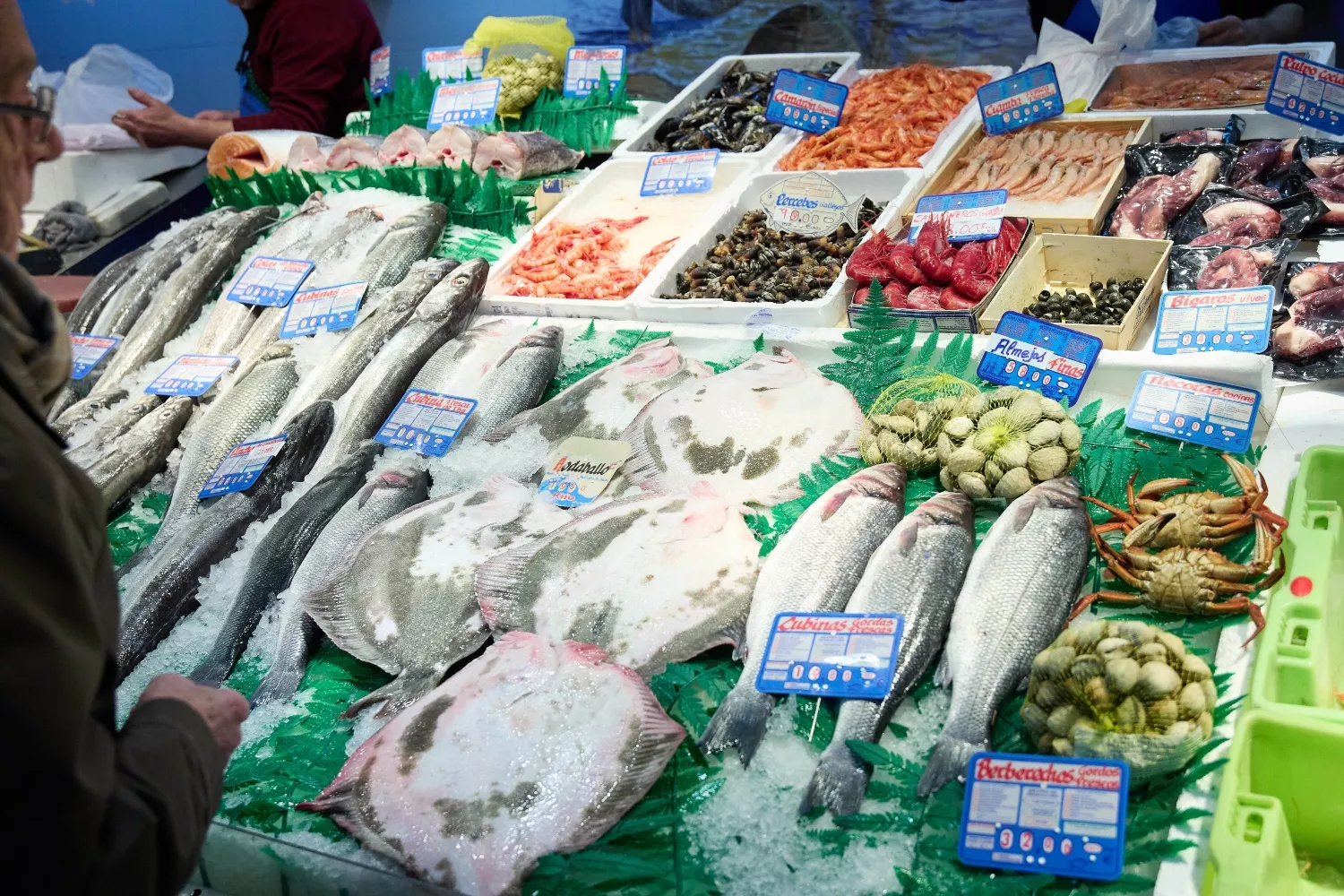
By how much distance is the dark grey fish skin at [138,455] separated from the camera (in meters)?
3.31

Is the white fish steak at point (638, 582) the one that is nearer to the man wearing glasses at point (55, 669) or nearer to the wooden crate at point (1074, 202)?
the man wearing glasses at point (55, 669)

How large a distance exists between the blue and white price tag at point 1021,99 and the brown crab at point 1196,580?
8.35ft

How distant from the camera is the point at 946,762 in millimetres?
1944

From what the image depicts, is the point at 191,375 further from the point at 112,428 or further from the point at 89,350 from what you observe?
the point at 89,350

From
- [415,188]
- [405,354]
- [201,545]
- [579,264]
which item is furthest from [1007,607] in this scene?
[415,188]

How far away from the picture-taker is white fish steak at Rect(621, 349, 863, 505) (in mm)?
2783

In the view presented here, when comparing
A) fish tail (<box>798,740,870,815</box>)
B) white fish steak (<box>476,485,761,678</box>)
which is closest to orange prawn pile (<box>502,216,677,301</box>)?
white fish steak (<box>476,485,761,678</box>)

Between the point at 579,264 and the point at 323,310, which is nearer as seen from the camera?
the point at 323,310

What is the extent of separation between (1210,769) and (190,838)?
1.58 m

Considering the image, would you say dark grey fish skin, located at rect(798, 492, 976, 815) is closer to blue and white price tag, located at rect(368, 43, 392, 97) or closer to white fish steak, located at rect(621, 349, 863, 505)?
white fish steak, located at rect(621, 349, 863, 505)

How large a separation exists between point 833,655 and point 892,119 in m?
3.15

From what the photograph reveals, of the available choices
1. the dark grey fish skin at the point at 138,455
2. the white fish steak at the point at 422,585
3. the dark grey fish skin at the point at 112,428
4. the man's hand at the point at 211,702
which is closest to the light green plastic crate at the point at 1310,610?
the white fish steak at the point at 422,585

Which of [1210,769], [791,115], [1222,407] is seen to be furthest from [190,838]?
[791,115]

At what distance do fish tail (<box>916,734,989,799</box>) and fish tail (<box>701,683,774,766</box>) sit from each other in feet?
1.04
